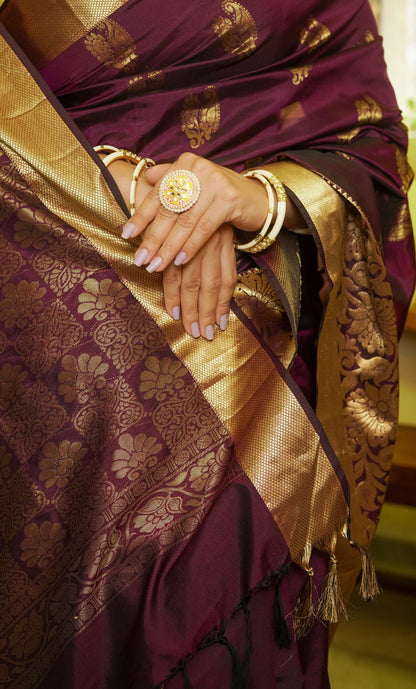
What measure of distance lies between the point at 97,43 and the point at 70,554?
1.96ft

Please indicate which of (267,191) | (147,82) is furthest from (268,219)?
(147,82)

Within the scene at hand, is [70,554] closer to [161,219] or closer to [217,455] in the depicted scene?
[217,455]

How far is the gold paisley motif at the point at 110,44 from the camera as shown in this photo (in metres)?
0.80

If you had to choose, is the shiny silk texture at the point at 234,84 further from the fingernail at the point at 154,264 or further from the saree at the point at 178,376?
the fingernail at the point at 154,264

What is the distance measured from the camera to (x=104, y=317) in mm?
720

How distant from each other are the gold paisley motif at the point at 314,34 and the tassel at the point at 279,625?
72 centimetres

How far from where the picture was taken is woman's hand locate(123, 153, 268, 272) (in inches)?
28.4

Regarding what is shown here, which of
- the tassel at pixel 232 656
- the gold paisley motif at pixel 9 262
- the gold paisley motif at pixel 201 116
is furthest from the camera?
the gold paisley motif at pixel 201 116

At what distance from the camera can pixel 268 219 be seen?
2.56 feet

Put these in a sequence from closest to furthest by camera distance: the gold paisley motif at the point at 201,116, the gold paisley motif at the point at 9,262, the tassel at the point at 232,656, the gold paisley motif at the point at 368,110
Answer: the tassel at the point at 232,656
the gold paisley motif at the point at 9,262
the gold paisley motif at the point at 201,116
the gold paisley motif at the point at 368,110

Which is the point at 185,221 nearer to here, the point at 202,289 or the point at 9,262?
the point at 202,289

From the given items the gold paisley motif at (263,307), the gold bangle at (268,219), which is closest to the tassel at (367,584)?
the gold paisley motif at (263,307)

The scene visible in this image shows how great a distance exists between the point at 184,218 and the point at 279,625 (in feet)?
1.48

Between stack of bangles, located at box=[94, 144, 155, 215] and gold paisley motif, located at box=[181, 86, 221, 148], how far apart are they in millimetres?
87
